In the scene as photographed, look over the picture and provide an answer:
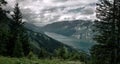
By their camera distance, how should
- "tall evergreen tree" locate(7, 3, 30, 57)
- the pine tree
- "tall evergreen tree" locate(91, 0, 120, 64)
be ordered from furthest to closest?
"tall evergreen tree" locate(7, 3, 30, 57)
the pine tree
"tall evergreen tree" locate(91, 0, 120, 64)

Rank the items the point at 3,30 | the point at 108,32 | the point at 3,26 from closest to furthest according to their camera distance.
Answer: the point at 108,32
the point at 3,26
the point at 3,30

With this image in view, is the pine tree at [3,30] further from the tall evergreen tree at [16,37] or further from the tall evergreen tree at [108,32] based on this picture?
the tall evergreen tree at [108,32]

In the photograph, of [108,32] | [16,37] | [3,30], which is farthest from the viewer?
[16,37]

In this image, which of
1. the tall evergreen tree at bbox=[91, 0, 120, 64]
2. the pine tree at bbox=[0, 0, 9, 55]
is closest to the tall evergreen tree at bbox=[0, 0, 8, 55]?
the pine tree at bbox=[0, 0, 9, 55]

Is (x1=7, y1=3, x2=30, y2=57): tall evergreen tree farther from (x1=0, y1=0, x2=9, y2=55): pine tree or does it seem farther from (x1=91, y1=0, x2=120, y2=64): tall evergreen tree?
(x1=91, y1=0, x2=120, y2=64): tall evergreen tree

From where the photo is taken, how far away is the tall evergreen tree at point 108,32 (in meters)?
35.6

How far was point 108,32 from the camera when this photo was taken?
36.6 meters

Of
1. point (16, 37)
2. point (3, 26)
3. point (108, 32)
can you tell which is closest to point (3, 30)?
point (16, 37)

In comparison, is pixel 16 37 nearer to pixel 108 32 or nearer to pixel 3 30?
pixel 3 30

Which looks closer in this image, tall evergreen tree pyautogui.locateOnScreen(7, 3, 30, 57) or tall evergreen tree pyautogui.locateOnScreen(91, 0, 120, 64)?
tall evergreen tree pyautogui.locateOnScreen(91, 0, 120, 64)

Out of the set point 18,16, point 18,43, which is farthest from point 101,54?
point 18,16

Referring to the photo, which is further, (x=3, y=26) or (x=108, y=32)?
(x=3, y=26)

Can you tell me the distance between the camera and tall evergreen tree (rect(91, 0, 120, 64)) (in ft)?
117

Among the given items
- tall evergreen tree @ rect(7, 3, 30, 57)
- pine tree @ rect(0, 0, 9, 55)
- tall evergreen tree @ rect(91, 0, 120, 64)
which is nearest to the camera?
tall evergreen tree @ rect(91, 0, 120, 64)
